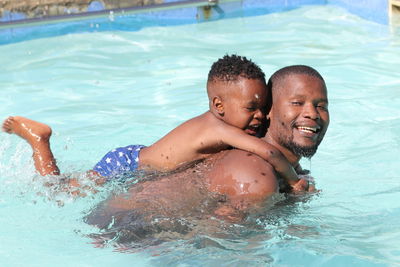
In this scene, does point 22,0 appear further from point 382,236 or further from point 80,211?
point 382,236

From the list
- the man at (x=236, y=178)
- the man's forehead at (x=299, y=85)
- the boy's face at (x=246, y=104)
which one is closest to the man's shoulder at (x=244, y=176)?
the man at (x=236, y=178)

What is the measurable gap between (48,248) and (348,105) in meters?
3.56

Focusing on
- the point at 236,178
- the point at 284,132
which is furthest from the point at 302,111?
the point at 236,178

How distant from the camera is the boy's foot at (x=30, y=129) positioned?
4926 millimetres

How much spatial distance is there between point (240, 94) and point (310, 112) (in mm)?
409

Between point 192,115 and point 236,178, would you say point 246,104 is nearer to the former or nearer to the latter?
point 236,178

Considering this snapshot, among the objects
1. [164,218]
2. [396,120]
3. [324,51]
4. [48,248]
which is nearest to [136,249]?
[164,218]

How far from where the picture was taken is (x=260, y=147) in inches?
159

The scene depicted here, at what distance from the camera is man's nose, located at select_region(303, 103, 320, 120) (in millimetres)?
4074

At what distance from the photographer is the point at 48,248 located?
14.1 feet

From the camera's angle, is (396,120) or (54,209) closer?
(54,209)

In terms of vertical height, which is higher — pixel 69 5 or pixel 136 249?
pixel 69 5

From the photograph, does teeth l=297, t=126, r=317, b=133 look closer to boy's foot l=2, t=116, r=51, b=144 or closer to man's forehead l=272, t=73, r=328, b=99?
man's forehead l=272, t=73, r=328, b=99

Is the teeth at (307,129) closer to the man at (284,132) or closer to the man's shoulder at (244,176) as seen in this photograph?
the man at (284,132)
